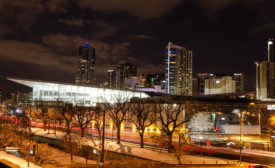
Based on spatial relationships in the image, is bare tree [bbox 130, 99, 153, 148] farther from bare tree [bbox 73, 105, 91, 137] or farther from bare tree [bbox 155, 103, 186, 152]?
bare tree [bbox 73, 105, 91, 137]

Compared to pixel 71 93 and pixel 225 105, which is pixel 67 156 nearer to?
pixel 225 105

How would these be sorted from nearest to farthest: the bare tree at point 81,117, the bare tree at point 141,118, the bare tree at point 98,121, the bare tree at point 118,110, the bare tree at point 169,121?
the bare tree at point 169,121 → the bare tree at point 141,118 → the bare tree at point 98,121 → the bare tree at point 118,110 → the bare tree at point 81,117

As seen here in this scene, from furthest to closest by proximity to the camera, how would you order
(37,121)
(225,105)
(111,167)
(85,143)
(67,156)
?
(37,121) → (225,105) → (85,143) → (67,156) → (111,167)

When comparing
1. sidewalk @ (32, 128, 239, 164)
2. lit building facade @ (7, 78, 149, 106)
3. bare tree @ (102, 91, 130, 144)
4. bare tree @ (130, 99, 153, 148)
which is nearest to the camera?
sidewalk @ (32, 128, 239, 164)

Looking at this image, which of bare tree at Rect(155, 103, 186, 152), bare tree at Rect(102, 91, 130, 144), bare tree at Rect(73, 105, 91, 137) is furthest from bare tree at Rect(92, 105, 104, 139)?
bare tree at Rect(155, 103, 186, 152)

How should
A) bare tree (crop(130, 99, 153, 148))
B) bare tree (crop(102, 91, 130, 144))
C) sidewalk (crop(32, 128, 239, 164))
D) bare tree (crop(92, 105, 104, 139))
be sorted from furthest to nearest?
bare tree (crop(102, 91, 130, 144)), bare tree (crop(92, 105, 104, 139)), bare tree (crop(130, 99, 153, 148)), sidewalk (crop(32, 128, 239, 164))

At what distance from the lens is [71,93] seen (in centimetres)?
10112

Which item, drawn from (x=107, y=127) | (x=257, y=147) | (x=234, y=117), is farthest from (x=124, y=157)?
(x=234, y=117)

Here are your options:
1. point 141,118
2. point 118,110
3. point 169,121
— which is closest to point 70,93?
point 141,118

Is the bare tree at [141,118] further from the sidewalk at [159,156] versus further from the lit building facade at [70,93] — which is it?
the lit building facade at [70,93]

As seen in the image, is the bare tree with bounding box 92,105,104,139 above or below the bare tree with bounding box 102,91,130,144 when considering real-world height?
below

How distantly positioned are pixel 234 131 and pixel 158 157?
28920 mm

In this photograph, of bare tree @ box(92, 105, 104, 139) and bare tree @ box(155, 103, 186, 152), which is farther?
bare tree @ box(92, 105, 104, 139)

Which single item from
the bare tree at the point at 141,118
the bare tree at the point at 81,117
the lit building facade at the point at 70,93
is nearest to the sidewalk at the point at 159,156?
the bare tree at the point at 141,118
